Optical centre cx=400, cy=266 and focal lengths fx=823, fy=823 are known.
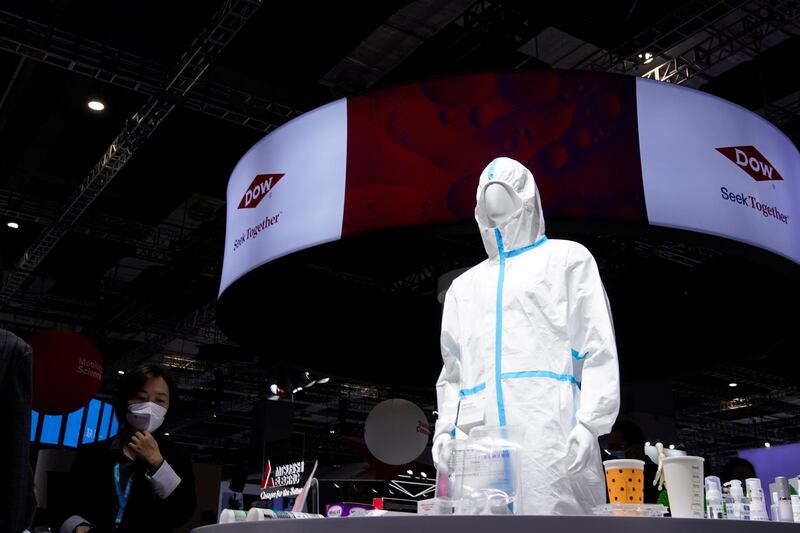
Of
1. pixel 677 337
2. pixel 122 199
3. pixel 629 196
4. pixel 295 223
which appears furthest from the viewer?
pixel 122 199

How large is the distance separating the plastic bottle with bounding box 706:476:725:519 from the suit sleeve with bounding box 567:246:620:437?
1.04ft

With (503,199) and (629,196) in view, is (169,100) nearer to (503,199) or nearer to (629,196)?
(629,196)

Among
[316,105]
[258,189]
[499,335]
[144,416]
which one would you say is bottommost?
[144,416]

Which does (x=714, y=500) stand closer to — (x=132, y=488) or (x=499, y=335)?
(x=499, y=335)

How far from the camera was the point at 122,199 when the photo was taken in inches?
447

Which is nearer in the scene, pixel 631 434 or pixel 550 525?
pixel 550 525

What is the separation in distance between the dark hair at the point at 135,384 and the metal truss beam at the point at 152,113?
468 centimetres

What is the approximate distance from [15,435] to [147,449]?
37.1 inches

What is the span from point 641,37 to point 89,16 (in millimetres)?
5330

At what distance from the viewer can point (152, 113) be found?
8570 millimetres

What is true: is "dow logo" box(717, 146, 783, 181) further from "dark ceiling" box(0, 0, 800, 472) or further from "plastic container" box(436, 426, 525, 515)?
"plastic container" box(436, 426, 525, 515)

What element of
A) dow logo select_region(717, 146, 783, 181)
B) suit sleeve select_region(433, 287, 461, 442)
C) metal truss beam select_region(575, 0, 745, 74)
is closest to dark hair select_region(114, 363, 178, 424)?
suit sleeve select_region(433, 287, 461, 442)

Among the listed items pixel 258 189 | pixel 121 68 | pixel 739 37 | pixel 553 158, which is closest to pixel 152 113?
pixel 121 68

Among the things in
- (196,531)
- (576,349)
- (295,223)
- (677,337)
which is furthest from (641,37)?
(196,531)
